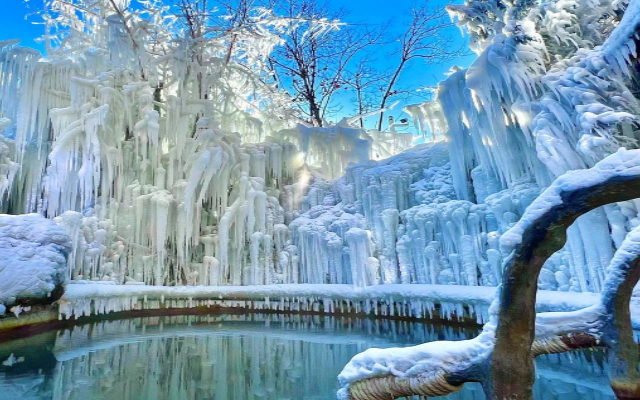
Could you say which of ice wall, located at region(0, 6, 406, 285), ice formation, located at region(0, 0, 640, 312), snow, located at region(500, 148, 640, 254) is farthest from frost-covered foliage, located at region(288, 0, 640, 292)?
snow, located at region(500, 148, 640, 254)

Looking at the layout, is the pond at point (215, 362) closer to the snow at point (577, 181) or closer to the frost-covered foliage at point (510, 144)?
the frost-covered foliage at point (510, 144)

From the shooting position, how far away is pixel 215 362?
5.80 metres

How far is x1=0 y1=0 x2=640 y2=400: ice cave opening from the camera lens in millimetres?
3334

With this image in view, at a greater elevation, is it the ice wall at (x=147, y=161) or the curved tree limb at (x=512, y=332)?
the ice wall at (x=147, y=161)

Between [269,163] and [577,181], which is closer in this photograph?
[577,181]

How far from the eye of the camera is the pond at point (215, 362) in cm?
432

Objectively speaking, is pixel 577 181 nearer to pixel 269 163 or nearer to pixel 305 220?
pixel 305 220

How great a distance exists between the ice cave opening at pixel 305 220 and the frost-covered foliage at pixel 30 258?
0.04 meters

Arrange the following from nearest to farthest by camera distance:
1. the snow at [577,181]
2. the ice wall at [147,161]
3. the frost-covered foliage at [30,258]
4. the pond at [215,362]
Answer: the snow at [577,181] < the pond at [215,362] < the frost-covered foliage at [30,258] < the ice wall at [147,161]

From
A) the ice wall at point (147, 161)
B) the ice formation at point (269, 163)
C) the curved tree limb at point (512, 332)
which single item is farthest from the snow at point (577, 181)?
the ice wall at point (147, 161)

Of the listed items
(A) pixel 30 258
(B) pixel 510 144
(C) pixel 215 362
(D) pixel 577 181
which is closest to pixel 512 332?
(D) pixel 577 181

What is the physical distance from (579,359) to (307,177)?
8.20 metres

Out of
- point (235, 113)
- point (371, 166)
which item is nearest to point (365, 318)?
point (371, 166)

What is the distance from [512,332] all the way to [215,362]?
4.64 metres
